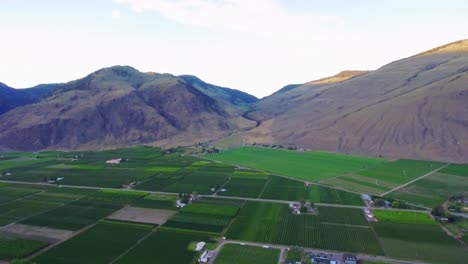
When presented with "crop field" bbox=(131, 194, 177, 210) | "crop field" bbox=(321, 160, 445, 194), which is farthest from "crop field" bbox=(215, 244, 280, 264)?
"crop field" bbox=(321, 160, 445, 194)

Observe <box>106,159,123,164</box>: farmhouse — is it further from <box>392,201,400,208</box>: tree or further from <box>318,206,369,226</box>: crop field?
<box>392,201,400,208</box>: tree

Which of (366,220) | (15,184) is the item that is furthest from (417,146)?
(15,184)

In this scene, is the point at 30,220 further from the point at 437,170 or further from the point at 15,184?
the point at 437,170

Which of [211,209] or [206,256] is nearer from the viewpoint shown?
[206,256]

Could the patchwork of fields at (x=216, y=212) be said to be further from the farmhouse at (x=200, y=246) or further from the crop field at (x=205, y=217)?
the farmhouse at (x=200, y=246)

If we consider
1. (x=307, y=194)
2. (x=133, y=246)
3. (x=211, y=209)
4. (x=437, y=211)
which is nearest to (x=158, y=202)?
(x=211, y=209)

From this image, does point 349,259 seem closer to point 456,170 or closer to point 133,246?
point 133,246
